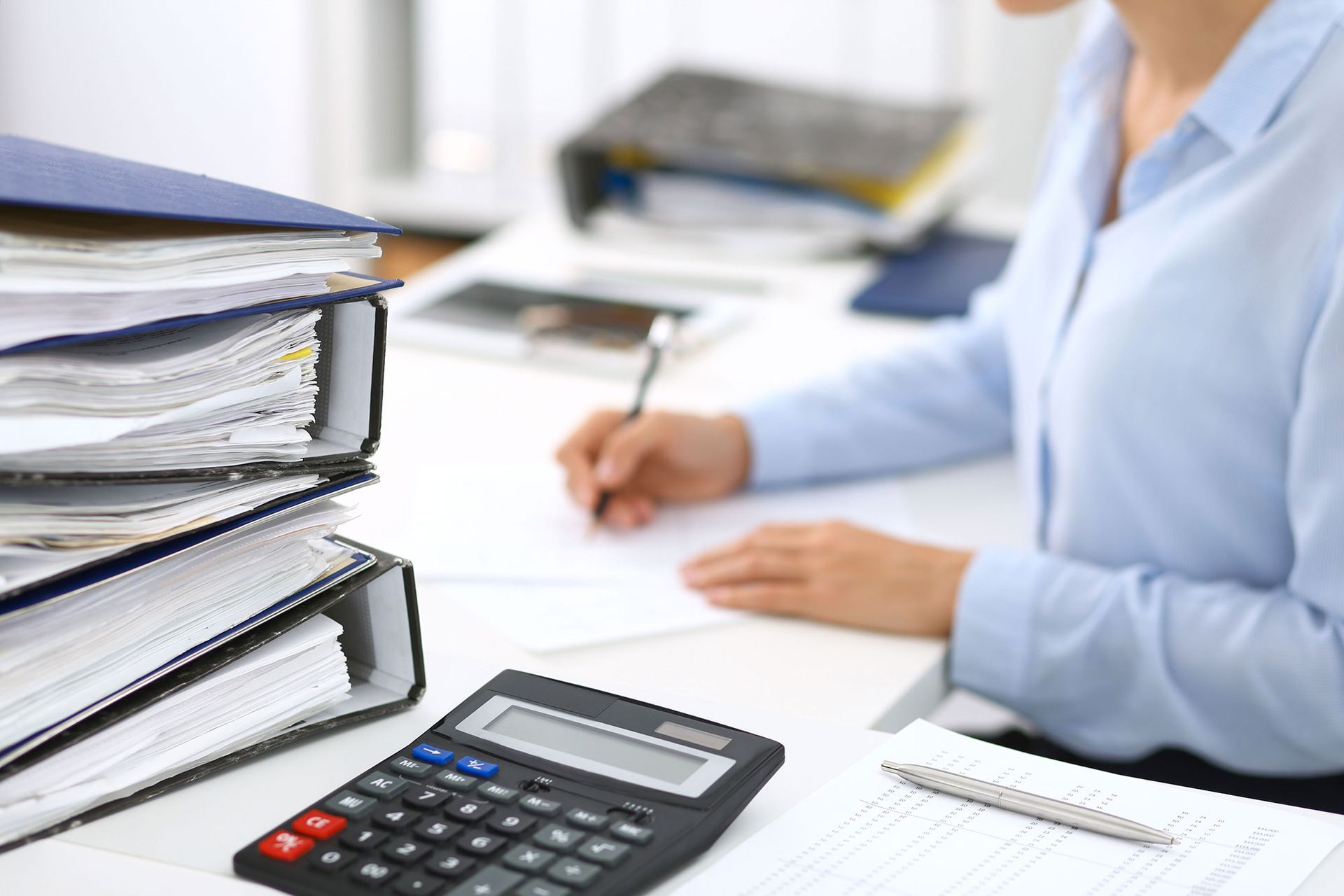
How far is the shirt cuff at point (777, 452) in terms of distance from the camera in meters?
1.23

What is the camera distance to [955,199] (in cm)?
198

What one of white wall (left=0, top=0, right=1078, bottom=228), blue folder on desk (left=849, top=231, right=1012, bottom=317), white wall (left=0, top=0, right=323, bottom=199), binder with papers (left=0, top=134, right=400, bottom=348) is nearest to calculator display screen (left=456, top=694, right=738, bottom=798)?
binder with papers (left=0, top=134, right=400, bottom=348)

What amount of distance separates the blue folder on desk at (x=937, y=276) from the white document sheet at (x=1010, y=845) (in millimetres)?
992

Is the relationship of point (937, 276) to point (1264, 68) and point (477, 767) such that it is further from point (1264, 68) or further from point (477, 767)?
point (477, 767)

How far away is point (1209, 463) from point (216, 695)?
678mm

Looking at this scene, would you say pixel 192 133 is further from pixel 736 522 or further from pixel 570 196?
pixel 736 522

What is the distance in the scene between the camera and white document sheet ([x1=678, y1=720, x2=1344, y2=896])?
24.1 inches

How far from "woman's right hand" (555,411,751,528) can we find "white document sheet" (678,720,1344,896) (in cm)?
47

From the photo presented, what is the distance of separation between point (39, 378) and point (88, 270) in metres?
0.05

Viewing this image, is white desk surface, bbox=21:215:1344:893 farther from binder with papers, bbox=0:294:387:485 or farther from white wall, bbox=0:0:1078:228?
white wall, bbox=0:0:1078:228

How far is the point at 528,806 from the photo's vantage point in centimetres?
64

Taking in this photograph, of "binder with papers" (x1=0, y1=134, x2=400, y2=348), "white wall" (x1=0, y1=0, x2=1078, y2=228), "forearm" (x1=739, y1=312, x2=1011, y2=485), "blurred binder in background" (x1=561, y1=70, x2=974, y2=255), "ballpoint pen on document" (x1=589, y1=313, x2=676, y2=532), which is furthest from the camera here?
"white wall" (x1=0, y1=0, x2=1078, y2=228)

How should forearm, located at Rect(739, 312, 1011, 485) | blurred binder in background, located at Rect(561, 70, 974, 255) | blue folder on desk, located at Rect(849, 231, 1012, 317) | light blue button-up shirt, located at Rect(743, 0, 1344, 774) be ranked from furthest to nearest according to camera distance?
blurred binder in background, located at Rect(561, 70, 974, 255)
blue folder on desk, located at Rect(849, 231, 1012, 317)
forearm, located at Rect(739, 312, 1011, 485)
light blue button-up shirt, located at Rect(743, 0, 1344, 774)

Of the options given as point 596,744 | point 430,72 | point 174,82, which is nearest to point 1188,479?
point 596,744
